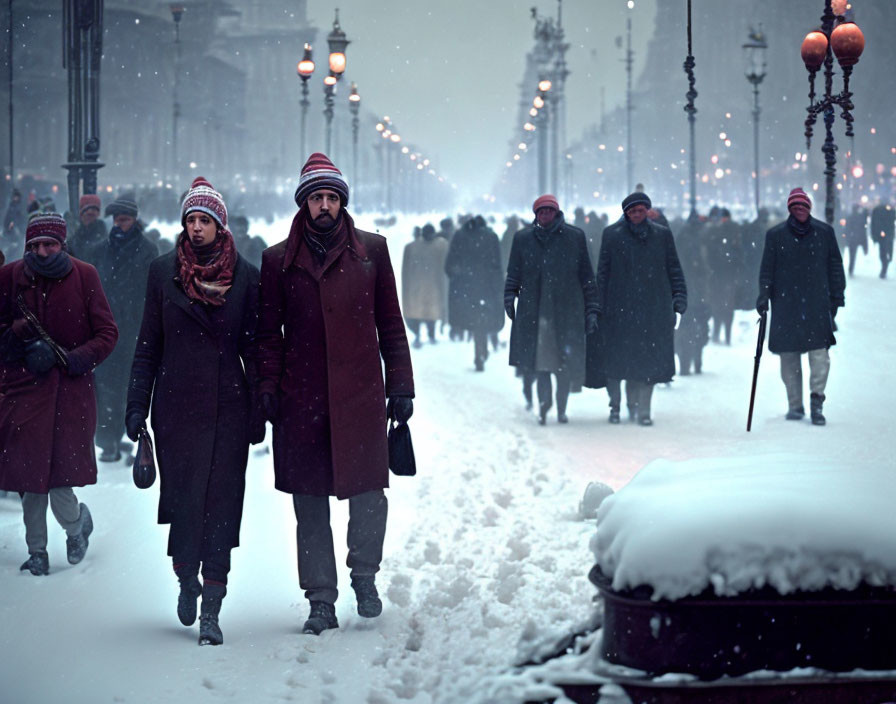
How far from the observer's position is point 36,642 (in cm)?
556

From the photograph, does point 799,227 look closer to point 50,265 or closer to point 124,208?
point 124,208

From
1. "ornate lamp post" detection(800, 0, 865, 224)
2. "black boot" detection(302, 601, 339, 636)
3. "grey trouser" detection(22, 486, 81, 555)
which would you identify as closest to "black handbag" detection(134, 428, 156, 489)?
"black boot" detection(302, 601, 339, 636)

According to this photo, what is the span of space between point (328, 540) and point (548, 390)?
598 cm

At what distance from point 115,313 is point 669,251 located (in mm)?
4555

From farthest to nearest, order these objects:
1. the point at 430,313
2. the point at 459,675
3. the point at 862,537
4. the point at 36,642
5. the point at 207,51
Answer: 1. the point at 207,51
2. the point at 430,313
3. the point at 36,642
4. the point at 459,675
5. the point at 862,537

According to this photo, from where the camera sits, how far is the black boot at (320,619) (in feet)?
18.1

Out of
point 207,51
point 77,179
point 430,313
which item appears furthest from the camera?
point 207,51

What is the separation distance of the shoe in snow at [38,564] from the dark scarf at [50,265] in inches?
57.3

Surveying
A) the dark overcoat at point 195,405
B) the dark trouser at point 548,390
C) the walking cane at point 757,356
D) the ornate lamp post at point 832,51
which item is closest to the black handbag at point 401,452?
the dark overcoat at point 195,405

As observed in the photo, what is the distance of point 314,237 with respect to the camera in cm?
571

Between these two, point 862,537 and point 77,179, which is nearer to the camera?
point 862,537

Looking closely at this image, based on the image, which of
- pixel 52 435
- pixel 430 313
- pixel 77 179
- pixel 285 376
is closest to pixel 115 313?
pixel 52 435

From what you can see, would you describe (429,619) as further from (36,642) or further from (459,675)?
(36,642)

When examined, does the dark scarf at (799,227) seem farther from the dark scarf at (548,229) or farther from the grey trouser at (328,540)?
the grey trouser at (328,540)
